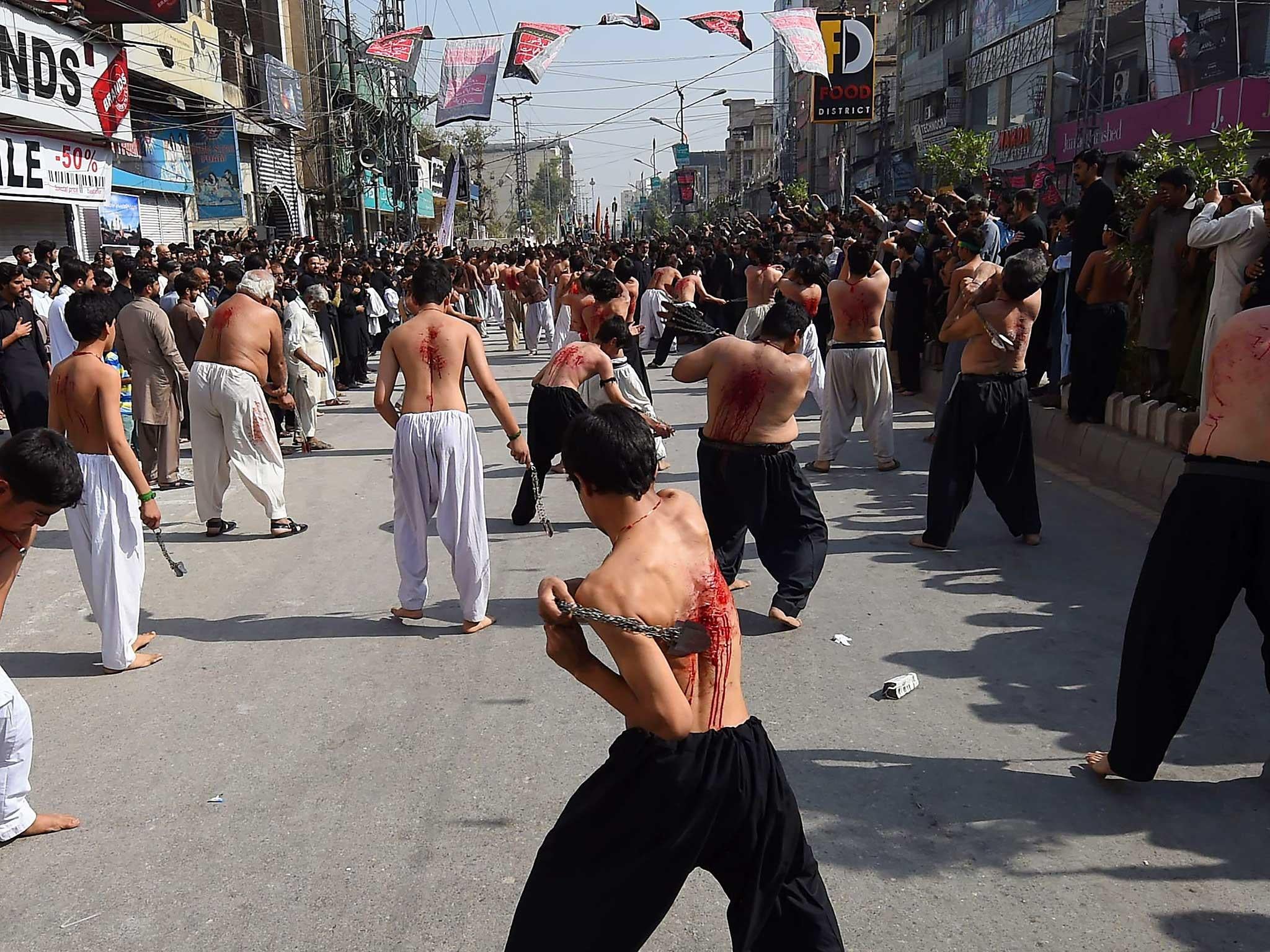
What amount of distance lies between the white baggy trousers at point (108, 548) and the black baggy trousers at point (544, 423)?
296 cm

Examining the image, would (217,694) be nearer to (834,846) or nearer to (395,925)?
(395,925)

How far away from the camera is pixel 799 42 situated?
55.0 ft

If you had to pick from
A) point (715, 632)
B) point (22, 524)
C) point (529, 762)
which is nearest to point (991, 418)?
point (529, 762)

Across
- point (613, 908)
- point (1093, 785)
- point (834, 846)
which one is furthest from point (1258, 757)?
point (613, 908)

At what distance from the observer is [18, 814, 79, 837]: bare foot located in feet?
11.6

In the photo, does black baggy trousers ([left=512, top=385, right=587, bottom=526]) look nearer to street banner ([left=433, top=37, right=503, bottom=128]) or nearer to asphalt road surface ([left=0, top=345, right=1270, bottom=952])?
asphalt road surface ([left=0, top=345, right=1270, bottom=952])

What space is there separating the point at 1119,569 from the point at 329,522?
5296 millimetres

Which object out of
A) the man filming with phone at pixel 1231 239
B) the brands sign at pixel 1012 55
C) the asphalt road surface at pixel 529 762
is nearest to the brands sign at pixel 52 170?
the asphalt road surface at pixel 529 762

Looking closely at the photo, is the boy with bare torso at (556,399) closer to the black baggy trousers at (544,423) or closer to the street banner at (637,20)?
the black baggy trousers at (544,423)

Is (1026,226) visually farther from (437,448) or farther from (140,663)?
(140,663)

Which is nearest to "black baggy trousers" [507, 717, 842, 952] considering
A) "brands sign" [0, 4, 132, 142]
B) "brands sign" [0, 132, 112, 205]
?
"brands sign" [0, 4, 132, 142]

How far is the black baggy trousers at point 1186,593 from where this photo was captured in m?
3.32

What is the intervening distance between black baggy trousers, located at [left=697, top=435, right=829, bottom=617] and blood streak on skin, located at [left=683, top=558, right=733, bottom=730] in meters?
3.01

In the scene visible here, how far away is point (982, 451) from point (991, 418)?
234mm
